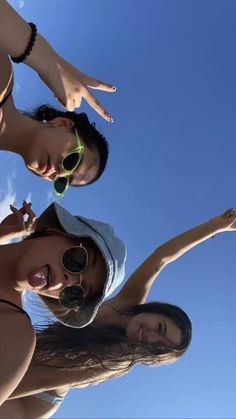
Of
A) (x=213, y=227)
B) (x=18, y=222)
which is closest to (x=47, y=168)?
(x=18, y=222)

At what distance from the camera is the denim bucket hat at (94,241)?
296 centimetres

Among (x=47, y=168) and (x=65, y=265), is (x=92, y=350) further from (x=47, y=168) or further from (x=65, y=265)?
(x=47, y=168)

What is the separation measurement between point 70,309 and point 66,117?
1735 millimetres

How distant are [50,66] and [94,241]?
1.10 metres

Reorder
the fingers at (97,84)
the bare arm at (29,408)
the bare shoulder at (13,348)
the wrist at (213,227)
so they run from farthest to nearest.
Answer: the wrist at (213,227) → the bare arm at (29,408) → the fingers at (97,84) → the bare shoulder at (13,348)

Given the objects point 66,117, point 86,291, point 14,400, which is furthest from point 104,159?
point 14,400

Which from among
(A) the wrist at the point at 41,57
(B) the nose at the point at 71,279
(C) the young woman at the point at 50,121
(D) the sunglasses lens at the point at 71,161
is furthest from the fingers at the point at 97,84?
(B) the nose at the point at 71,279

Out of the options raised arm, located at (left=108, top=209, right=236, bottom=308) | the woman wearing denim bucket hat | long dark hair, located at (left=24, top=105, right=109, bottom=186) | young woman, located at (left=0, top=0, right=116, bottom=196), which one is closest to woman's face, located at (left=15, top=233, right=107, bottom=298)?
the woman wearing denim bucket hat

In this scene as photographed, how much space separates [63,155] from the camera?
381cm

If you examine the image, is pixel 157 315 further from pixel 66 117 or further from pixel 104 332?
pixel 66 117

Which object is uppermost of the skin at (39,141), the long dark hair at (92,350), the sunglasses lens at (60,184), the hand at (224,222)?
the hand at (224,222)

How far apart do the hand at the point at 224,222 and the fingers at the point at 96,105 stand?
2.19 meters

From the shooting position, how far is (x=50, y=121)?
3963mm

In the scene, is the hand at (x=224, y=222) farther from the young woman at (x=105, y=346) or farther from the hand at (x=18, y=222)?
the hand at (x=18, y=222)
